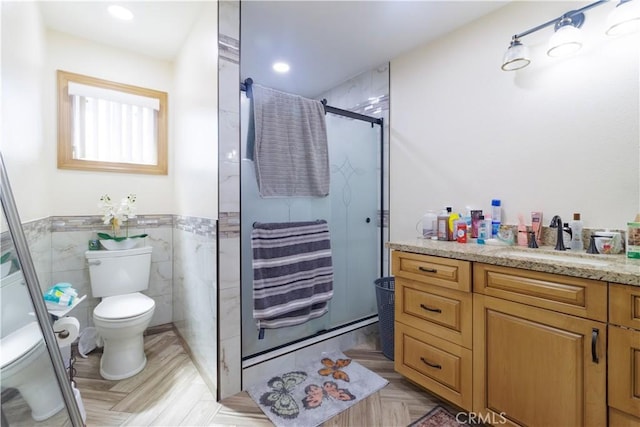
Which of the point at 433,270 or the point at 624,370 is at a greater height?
the point at 433,270

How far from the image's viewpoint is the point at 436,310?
1.51 metres

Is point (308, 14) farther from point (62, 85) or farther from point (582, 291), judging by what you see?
point (582, 291)

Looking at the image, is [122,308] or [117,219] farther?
[117,219]

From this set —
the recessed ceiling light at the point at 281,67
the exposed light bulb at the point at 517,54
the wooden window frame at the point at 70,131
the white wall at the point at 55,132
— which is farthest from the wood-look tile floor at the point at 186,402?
the recessed ceiling light at the point at 281,67

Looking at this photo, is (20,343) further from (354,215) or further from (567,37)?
(567,37)

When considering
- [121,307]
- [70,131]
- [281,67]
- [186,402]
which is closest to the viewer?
[186,402]

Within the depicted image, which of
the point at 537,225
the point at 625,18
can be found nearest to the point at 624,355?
the point at 537,225

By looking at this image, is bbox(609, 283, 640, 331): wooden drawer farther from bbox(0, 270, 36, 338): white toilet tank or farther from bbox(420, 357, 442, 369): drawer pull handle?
Answer: bbox(0, 270, 36, 338): white toilet tank

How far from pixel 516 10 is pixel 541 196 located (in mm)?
1112

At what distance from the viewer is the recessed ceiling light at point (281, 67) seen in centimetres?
246

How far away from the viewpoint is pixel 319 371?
187 cm

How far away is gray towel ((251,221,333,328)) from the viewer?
1.76 meters

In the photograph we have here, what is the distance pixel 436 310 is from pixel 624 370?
2.26 ft

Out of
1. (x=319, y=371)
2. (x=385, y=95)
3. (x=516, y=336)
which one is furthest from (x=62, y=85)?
(x=516, y=336)
